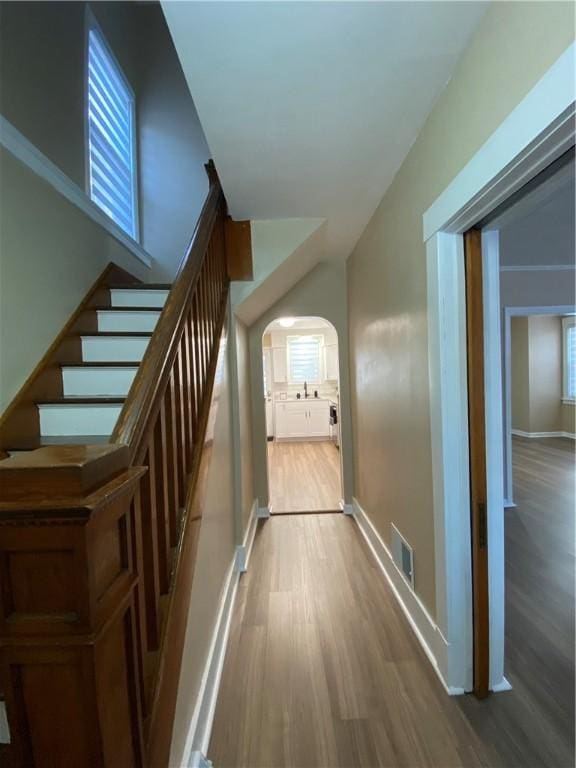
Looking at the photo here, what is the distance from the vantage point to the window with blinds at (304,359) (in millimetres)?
8055

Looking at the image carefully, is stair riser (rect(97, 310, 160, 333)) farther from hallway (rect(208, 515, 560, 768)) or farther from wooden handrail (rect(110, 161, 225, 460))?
hallway (rect(208, 515, 560, 768))

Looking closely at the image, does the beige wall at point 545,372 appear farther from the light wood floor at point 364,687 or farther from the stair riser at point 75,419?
the stair riser at point 75,419

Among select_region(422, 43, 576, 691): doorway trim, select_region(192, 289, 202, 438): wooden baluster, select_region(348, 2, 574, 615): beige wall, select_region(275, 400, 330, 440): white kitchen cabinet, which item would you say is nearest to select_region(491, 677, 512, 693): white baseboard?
select_region(422, 43, 576, 691): doorway trim

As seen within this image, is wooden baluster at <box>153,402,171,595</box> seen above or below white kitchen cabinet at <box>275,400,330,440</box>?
above

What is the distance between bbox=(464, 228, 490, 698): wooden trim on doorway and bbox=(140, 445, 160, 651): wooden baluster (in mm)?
1218

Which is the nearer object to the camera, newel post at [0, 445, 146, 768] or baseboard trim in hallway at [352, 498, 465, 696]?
newel post at [0, 445, 146, 768]

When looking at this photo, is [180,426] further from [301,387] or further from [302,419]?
[301,387]

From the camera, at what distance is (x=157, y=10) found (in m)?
3.55

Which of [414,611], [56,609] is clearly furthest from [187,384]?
[414,611]

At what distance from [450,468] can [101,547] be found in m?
1.28

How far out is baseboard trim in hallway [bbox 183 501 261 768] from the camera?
1199mm

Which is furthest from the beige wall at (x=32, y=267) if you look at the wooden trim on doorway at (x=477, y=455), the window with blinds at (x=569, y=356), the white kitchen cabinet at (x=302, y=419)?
the window with blinds at (x=569, y=356)

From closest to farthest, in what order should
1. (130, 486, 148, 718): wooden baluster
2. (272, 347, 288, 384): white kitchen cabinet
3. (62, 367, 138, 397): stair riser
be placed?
(130, 486, 148, 718): wooden baluster, (62, 367, 138, 397): stair riser, (272, 347, 288, 384): white kitchen cabinet

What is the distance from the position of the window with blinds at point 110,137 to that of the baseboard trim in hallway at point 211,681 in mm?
2877
